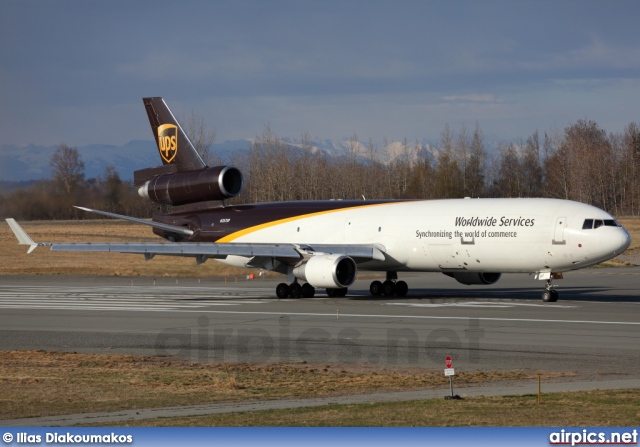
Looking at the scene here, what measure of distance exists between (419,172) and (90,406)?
102 m

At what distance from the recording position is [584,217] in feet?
111

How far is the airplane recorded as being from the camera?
112ft

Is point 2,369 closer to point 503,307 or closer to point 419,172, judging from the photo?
point 503,307

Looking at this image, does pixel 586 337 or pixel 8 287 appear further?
pixel 8 287

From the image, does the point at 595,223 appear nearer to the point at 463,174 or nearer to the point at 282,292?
the point at 282,292

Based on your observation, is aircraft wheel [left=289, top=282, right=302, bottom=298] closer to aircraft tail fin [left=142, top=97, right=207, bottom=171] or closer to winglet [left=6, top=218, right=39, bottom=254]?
aircraft tail fin [left=142, top=97, right=207, bottom=171]

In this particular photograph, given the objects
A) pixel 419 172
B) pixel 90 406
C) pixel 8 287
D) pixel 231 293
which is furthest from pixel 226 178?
pixel 419 172

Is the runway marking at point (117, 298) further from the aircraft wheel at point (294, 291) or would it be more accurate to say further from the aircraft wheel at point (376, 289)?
the aircraft wheel at point (376, 289)

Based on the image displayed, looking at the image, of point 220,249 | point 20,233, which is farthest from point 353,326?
point 20,233

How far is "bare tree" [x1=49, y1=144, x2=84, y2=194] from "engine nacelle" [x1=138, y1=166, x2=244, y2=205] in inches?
121

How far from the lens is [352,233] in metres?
39.8

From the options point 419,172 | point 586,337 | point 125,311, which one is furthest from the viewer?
point 419,172

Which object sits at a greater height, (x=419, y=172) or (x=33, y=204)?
(x=419, y=172)

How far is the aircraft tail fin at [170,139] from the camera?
1726 inches
